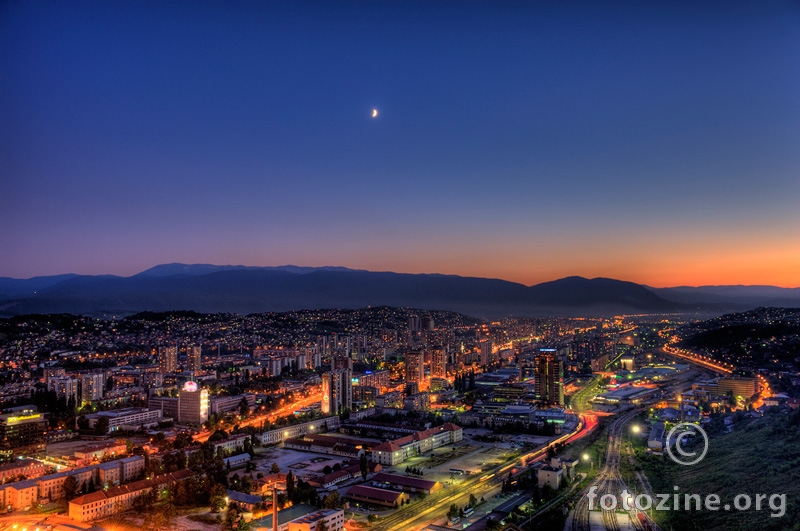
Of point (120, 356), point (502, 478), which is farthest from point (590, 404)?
point (120, 356)

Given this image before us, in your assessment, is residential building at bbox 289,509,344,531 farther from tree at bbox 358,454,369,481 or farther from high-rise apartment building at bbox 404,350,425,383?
high-rise apartment building at bbox 404,350,425,383

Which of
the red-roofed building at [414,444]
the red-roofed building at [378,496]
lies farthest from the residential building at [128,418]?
the red-roofed building at [378,496]

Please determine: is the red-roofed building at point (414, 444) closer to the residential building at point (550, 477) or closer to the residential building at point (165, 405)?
the residential building at point (550, 477)

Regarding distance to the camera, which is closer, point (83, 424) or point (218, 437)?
point (218, 437)
